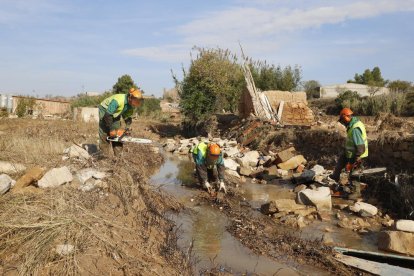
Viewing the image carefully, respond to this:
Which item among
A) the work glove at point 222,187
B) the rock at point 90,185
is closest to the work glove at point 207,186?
the work glove at point 222,187

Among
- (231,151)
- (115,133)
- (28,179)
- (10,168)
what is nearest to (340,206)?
(115,133)

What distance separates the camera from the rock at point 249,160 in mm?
11597

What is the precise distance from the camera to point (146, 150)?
12.5 metres

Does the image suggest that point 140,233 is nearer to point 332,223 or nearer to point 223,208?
point 223,208

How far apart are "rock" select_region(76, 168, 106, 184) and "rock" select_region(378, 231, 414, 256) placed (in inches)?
157

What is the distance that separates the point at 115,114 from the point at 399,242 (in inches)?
209

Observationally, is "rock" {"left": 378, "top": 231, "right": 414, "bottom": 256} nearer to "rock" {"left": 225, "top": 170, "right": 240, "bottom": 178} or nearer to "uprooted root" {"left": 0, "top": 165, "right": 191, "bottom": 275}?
"uprooted root" {"left": 0, "top": 165, "right": 191, "bottom": 275}

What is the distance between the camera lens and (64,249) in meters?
3.35

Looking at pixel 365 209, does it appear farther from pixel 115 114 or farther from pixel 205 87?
pixel 205 87

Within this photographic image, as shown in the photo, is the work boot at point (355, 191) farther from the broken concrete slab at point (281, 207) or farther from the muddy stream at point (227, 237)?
the broken concrete slab at point (281, 207)

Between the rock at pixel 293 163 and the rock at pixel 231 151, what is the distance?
7.72 feet

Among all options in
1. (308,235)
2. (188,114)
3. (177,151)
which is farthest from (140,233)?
(188,114)

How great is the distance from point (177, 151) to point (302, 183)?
754 centimetres

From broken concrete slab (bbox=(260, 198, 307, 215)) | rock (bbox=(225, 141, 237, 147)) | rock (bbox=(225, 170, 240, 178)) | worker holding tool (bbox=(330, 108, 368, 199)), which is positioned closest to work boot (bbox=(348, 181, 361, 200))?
worker holding tool (bbox=(330, 108, 368, 199))
